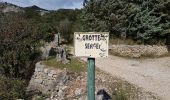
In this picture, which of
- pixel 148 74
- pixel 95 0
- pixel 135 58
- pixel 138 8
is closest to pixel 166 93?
pixel 148 74

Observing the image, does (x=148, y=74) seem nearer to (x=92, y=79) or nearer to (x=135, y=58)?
(x=135, y=58)

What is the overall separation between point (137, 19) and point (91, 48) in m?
18.6

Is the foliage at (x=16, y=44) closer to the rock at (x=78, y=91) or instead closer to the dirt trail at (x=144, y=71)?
the rock at (x=78, y=91)

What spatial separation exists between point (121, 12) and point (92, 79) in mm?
18808

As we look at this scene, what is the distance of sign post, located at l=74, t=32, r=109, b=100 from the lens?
7.47 m

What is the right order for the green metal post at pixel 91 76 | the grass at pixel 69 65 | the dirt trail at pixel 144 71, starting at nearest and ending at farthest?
the green metal post at pixel 91 76 → the dirt trail at pixel 144 71 → the grass at pixel 69 65

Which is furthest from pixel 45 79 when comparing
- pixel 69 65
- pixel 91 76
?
pixel 91 76

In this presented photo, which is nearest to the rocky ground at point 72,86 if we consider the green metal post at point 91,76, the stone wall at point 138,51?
the green metal post at point 91,76

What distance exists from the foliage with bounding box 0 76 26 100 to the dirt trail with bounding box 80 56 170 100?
14.0 feet

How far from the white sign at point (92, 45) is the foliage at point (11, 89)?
23.3ft

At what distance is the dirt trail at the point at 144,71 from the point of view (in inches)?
623

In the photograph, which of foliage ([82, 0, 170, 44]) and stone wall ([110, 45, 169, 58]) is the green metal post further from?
foliage ([82, 0, 170, 44])

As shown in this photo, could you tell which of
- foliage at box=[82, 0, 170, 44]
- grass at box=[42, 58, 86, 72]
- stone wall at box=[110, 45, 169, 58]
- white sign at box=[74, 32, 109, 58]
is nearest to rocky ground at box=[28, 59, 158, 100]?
grass at box=[42, 58, 86, 72]

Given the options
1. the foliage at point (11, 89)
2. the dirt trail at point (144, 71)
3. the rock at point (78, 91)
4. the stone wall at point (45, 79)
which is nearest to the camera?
the foliage at point (11, 89)
